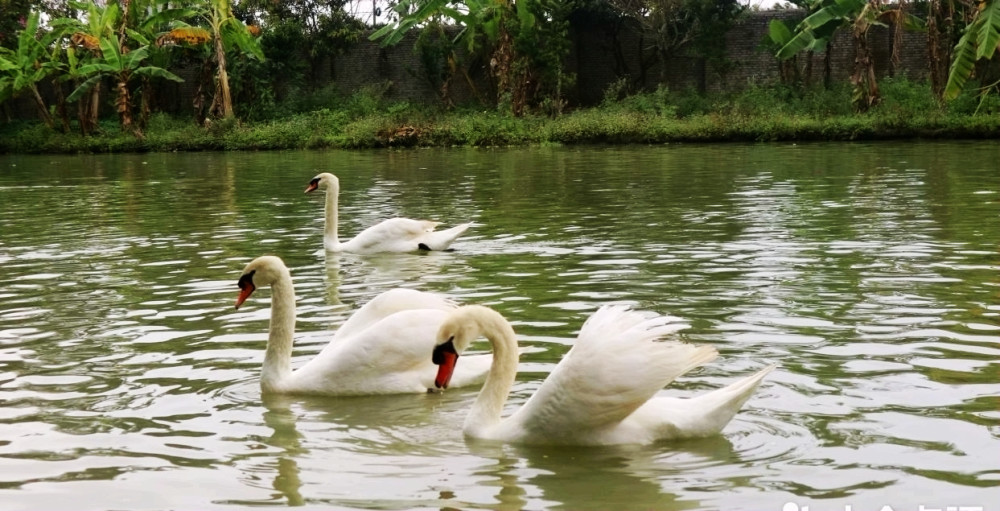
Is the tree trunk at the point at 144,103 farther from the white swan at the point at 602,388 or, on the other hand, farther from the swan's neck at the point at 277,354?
the white swan at the point at 602,388

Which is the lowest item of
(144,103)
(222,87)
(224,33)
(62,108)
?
(62,108)

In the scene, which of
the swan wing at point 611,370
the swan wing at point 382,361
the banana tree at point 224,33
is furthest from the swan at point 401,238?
the banana tree at point 224,33

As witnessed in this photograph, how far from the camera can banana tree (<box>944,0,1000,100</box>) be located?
49.3ft

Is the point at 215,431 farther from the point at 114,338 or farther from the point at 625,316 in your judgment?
the point at 114,338

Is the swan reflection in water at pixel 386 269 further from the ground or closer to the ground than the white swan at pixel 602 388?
closer to the ground

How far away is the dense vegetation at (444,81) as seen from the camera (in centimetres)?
3017

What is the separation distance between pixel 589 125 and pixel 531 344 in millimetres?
24918

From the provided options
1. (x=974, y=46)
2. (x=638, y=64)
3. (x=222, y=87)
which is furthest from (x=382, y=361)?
(x=638, y=64)

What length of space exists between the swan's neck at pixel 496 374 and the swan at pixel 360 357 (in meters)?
0.92

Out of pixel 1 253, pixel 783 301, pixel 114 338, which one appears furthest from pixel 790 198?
pixel 114 338

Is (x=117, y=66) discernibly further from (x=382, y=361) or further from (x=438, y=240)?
(x=382, y=361)

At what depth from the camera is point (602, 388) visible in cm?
494

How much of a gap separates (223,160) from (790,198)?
1708cm

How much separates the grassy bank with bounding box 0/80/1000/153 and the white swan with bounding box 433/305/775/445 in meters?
24.9
